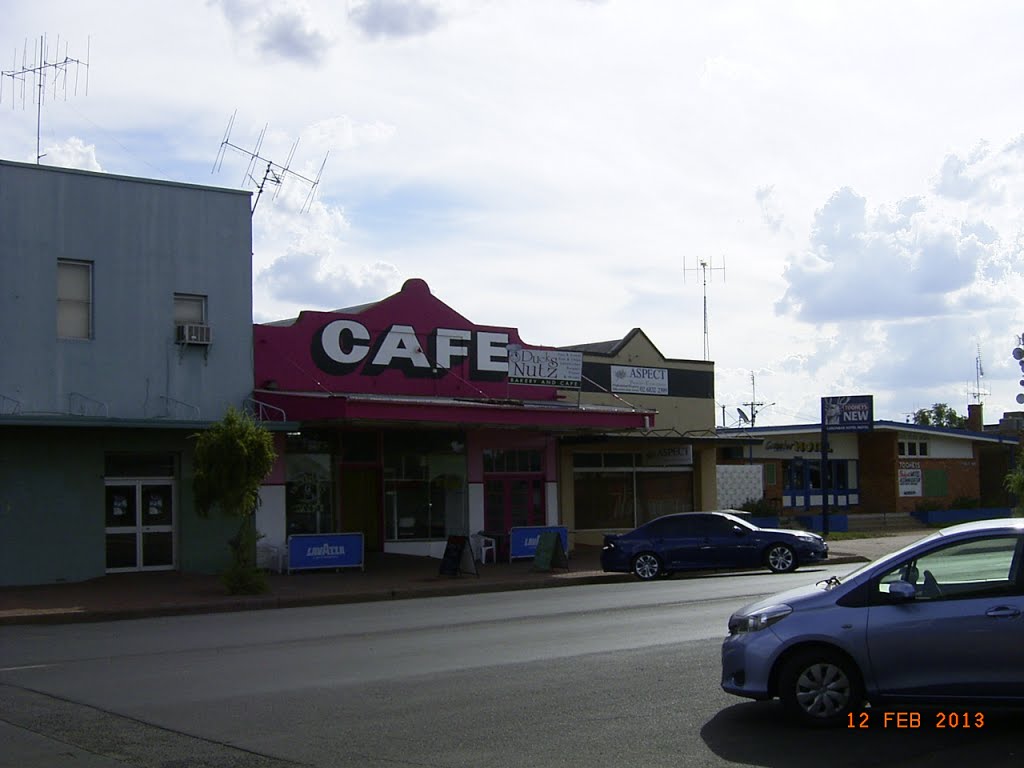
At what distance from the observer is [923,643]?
28.2 ft

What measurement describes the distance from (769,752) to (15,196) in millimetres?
19987

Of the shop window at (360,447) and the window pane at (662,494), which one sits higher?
the shop window at (360,447)

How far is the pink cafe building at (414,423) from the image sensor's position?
27.2 meters

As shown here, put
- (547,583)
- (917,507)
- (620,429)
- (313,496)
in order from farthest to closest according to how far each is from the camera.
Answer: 1. (917,507)
2. (620,429)
3. (313,496)
4. (547,583)

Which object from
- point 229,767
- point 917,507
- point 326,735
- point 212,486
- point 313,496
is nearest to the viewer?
point 229,767

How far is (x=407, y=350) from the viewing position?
2966 cm

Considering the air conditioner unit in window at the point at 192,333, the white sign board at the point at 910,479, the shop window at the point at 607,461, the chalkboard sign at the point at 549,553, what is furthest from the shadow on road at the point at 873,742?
the white sign board at the point at 910,479

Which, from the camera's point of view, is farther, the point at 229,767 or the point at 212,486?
the point at 212,486

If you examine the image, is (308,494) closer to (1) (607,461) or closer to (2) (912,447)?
(1) (607,461)

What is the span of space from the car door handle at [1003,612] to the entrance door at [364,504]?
22162mm

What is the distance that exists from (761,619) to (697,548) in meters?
17.3

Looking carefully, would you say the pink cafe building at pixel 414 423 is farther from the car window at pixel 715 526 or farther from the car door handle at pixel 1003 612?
the car door handle at pixel 1003 612

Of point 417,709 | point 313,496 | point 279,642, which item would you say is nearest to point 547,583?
point 313,496

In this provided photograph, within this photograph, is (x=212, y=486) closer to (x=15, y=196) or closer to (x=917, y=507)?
(x=15, y=196)
